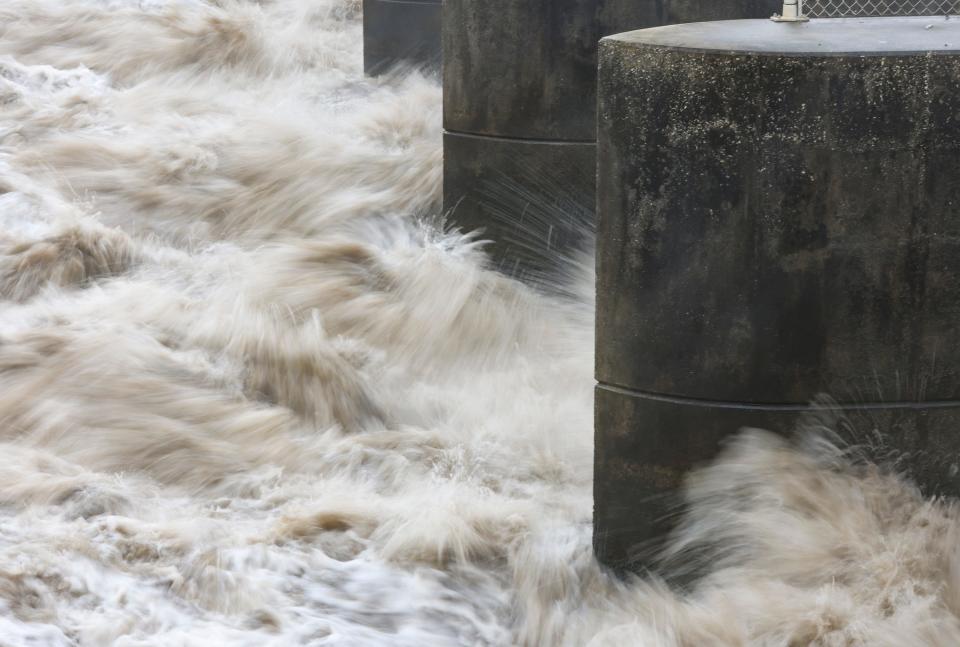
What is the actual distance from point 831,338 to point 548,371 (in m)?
1.83

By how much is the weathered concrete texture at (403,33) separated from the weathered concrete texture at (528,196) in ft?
7.11

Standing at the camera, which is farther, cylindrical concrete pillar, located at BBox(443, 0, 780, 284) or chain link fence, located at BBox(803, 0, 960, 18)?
chain link fence, located at BBox(803, 0, 960, 18)

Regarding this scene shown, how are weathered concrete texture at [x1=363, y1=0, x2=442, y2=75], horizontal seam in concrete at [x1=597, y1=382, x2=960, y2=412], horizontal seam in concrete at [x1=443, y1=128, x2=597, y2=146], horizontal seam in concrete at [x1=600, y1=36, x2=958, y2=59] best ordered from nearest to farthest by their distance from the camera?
horizontal seam in concrete at [x1=600, y1=36, x2=958, y2=59]
horizontal seam in concrete at [x1=597, y1=382, x2=960, y2=412]
horizontal seam in concrete at [x1=443, y1=128, x2=597, y2=146]
weathered concrete texture at [x1=363, y1=0, x2=442, y2=75]

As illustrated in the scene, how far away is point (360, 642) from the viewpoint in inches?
137

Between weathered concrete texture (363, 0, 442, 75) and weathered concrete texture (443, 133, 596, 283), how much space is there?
2.17 metres

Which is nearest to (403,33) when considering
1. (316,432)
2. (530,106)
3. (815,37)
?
(530,106)

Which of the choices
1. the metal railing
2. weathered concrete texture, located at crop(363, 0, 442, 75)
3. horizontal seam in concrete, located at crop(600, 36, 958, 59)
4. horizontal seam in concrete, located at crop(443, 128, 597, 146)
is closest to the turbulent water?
weathered concrete texture, located at crop(363, 0, 442, 75)

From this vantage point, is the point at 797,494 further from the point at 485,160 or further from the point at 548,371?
the point at 485,160

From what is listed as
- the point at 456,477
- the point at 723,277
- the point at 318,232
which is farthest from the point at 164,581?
the point at 318,232

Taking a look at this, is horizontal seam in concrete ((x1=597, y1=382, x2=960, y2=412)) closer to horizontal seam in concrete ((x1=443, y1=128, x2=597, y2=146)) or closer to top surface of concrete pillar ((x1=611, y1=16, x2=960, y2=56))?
top surface of concrete pillar ((x1=611, y1=16, x2=960, y2=56))

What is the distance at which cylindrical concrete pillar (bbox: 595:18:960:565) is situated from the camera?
131 inches

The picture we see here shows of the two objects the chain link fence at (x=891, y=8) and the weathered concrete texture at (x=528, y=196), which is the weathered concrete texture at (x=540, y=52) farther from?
the chain link fence at (x=891, y=8)

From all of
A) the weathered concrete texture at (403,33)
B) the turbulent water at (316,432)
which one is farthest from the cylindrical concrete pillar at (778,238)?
the weathered concrete texture at (403,33)

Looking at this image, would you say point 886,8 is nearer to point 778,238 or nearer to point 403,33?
point 403,33
